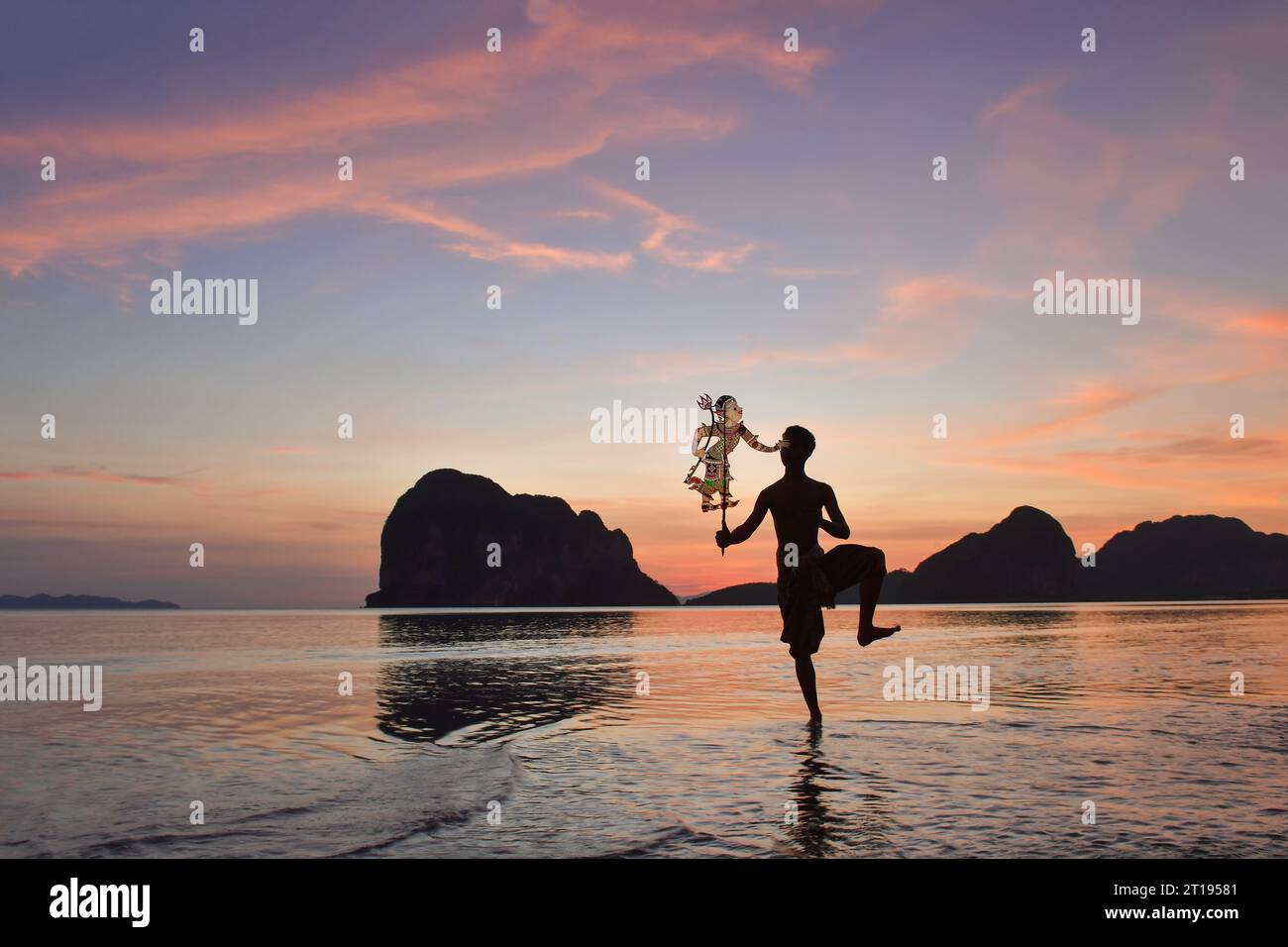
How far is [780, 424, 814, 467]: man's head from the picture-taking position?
11359mm

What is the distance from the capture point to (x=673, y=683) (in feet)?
67.0

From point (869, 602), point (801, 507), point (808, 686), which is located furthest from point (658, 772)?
point (801, 507)

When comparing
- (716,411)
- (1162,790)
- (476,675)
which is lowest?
(476,675)

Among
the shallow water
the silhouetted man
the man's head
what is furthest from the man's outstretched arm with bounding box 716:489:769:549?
the shallow water

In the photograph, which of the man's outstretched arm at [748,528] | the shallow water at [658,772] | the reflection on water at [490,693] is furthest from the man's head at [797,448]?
the reflection on water at [490,693]

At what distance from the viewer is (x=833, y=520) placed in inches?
443

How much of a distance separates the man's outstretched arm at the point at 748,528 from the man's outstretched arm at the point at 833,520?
719 millimetres

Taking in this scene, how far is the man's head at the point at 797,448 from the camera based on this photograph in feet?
37.3

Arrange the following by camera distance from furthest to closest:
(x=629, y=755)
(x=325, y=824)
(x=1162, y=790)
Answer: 1. (x=629, y=755)
2. (x=1162, y=790)
3. (x=325, y=824)

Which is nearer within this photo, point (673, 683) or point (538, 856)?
point (538, 856)

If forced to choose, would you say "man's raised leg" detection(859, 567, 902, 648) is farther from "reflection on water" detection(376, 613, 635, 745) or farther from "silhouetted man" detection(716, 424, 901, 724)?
"reflection on water" detection(376, 613, 635, 745)
